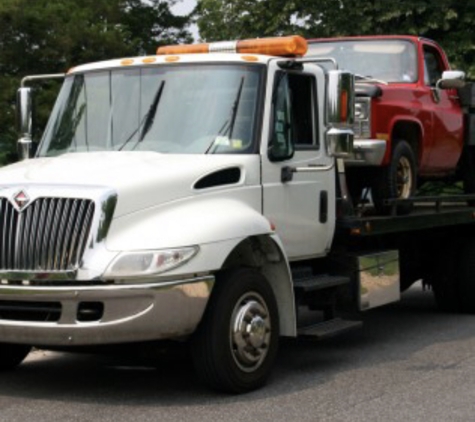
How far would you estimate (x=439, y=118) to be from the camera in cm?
1076

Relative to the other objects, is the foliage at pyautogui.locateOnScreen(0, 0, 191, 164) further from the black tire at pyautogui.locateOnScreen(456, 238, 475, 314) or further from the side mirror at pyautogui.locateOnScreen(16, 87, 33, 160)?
the side mirror at pyautogui.locateOnScreen(16, 87, 33, 160)

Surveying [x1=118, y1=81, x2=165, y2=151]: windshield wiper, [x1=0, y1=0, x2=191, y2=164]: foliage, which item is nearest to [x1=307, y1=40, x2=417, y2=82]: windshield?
[x1=118, y1=81, x2=165, y2=151]: windshield wiper

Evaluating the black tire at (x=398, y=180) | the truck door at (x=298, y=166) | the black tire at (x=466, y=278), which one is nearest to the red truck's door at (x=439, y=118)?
the black tire at (x=398, y=180)

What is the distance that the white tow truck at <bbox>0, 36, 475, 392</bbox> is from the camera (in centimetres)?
693

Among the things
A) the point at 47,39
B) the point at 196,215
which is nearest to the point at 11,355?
the point at 196,215

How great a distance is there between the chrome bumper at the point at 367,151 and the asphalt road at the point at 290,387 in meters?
1.59

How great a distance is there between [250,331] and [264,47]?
2.38m

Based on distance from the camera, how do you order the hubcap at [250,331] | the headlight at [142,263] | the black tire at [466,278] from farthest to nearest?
the black tire at [466,278]
the hubcap at [250,331]
the headlight at [142,263]

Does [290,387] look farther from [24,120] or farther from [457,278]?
[457,278]

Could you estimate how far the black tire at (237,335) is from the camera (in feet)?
23.8

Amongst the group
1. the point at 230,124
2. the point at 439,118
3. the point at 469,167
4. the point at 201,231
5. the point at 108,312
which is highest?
the point at 230,124

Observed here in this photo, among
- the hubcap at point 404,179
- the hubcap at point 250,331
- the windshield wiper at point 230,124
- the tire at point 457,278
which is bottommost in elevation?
the tire at point 457,278

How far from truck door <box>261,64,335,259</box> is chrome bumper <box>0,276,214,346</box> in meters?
1.26

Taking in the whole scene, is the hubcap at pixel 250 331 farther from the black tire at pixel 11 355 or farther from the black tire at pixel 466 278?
the black tire at pixel 466 278
